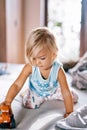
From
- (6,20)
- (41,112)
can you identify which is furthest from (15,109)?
(6,20)

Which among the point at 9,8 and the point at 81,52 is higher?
the point at 9,8

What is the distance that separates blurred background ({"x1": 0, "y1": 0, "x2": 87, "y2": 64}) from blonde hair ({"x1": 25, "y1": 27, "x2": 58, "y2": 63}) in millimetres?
1726

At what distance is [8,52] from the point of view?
10.3ft

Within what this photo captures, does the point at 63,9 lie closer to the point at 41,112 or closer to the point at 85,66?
the point at 85,66

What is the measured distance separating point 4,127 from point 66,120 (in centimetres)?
27

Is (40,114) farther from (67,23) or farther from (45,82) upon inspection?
(67,23)

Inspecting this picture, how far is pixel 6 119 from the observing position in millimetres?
1259

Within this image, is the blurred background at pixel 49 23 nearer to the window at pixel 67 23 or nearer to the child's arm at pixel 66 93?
the window at pixel 67 23

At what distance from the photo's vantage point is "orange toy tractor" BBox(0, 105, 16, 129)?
1.25 metres

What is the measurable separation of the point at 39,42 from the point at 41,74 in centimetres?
20

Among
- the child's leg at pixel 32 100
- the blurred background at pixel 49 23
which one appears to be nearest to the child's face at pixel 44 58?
the child's leg at pixel 32 100

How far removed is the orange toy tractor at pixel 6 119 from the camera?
125cm

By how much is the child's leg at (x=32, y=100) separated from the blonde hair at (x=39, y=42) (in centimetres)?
24

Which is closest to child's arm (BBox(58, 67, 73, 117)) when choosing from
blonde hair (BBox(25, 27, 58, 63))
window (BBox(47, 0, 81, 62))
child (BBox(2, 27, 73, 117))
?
child (BBox(2, 27, 73, 117))
